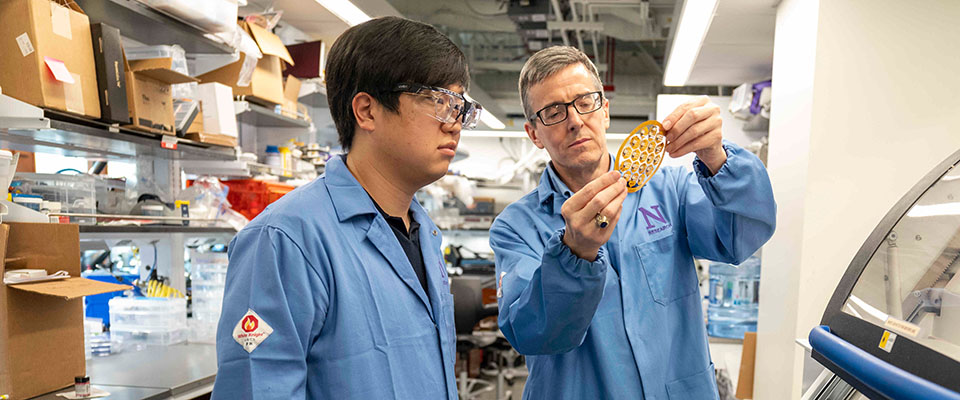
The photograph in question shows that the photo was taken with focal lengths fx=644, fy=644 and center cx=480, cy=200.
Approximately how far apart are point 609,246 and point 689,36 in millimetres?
2432

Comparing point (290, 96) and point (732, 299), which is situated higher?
point (290, 96)

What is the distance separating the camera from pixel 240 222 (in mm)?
3486

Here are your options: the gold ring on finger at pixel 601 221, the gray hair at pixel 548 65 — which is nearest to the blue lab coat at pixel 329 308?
the gold ring on finger at pixel 601 221

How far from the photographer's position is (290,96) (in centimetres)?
415

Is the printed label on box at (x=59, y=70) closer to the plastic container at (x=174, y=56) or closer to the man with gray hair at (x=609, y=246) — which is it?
the plastic container at (x=174, y=56)

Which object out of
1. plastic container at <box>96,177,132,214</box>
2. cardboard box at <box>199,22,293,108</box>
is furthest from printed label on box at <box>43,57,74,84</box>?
cardboard box at <box>199,22,293,108</box>

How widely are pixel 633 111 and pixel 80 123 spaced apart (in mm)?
8997

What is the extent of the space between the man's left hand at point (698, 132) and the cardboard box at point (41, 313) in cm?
180

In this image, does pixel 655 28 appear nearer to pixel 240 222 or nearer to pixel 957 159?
pixel 240 222

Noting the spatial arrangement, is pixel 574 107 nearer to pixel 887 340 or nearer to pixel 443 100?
pixel 443 100

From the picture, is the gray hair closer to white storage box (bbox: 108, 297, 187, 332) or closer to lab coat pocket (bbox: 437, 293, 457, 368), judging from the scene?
lab coat pocket (bbox: 437, 293, 457, 368)

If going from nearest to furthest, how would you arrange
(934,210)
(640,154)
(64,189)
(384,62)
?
1. (934,210)
2. (384,62)
3. (640,154)
4. (64,189)

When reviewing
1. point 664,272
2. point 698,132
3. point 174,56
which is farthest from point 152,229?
point 698,132

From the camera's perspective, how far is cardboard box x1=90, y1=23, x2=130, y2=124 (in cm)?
233
